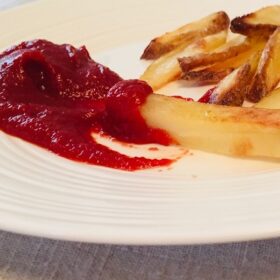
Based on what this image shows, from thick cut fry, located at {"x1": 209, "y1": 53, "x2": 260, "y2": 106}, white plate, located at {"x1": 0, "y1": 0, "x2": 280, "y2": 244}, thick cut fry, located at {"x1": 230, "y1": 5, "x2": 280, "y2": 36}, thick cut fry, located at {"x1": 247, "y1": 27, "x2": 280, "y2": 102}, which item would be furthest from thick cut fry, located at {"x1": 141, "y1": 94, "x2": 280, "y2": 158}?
thick cut fry, located at {"x1": 230, "y1": 5, "x2": 280, "y2": 36}

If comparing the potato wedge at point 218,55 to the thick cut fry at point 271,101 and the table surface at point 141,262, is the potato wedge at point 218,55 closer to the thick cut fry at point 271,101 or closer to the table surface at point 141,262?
the thick cut fry at point 271,101

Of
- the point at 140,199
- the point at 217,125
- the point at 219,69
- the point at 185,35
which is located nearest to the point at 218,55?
the point at 219,69

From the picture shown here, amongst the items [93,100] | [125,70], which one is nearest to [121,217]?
[93,100]

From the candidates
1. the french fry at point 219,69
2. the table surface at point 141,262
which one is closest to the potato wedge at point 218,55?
the french fry at point 219,69

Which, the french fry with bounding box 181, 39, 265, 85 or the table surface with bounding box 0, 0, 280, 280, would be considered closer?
the table surface with bounding box 0, 0, 280, 280

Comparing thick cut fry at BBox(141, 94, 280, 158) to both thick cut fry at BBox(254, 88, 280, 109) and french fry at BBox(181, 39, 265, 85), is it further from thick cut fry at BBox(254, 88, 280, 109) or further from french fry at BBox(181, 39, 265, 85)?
french fry at BBox(181, 39, 265, 85)

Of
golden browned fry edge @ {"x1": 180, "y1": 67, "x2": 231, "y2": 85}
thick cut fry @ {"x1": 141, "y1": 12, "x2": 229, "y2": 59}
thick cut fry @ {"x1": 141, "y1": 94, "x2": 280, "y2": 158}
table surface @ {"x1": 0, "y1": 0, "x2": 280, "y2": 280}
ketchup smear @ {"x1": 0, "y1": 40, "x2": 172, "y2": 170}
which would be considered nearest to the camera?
table surface @ {"x1": 0, "y1": 0, "x2": 280, "y2": 280}
